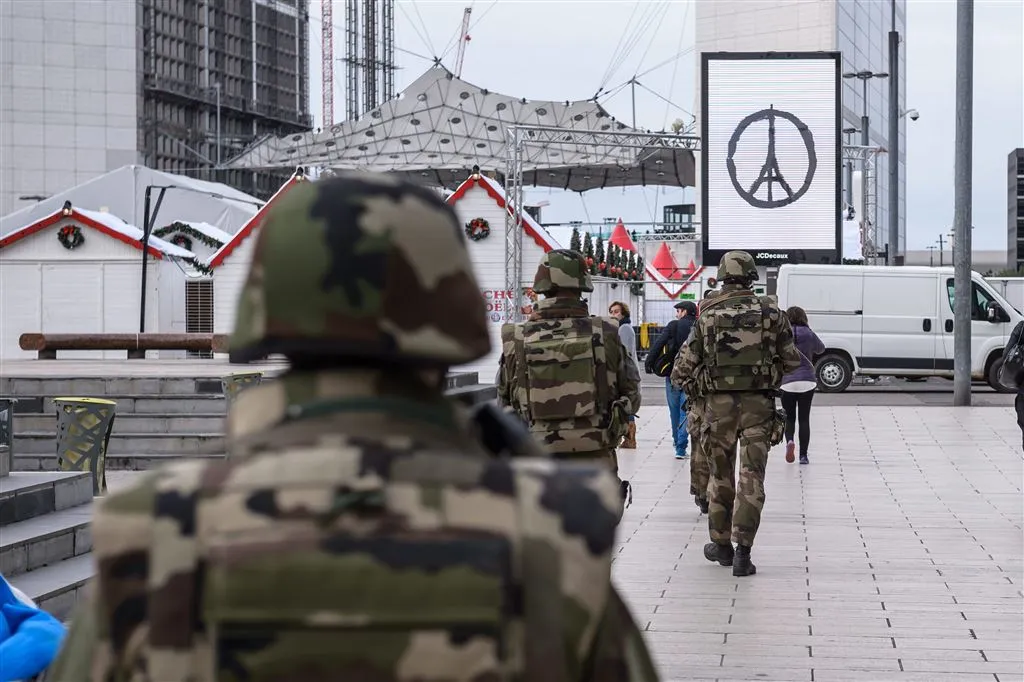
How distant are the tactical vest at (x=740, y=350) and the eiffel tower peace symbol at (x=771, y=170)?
24281mm

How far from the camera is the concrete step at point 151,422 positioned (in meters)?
17.2

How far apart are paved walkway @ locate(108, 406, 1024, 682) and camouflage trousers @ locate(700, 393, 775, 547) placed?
41 cm

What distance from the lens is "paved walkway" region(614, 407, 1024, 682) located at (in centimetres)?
688

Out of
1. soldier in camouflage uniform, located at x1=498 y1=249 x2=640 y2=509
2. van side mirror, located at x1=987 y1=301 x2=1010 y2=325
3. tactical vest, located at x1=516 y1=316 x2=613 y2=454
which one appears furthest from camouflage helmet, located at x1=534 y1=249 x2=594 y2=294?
van side mirror, located at x1=987 y1=301 x2=1010 y2=325

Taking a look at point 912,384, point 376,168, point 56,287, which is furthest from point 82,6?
point 912,384

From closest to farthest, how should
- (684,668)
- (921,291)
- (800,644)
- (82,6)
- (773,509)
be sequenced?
(684,668), (800,644), (773,509), (921,291), (82,6)

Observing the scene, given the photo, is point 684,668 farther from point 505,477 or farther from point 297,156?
point 297,156

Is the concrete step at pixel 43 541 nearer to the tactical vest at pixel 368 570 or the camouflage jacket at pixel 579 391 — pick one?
the camouflage jacket at pixel 579 391

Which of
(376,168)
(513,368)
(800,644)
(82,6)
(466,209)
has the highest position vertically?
(82,6)

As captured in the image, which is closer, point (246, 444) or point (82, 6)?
point (246, 444)

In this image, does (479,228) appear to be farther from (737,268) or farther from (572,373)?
(572,373)

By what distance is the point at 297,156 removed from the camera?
70.9 m

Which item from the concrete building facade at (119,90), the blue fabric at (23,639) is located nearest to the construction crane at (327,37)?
the concrete building facade at (119,90)

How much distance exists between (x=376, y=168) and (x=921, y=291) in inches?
1624
